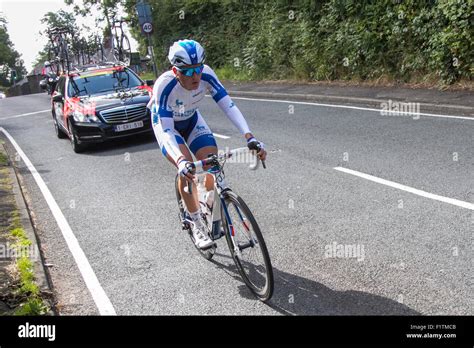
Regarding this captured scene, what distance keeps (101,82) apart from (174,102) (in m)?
8.91

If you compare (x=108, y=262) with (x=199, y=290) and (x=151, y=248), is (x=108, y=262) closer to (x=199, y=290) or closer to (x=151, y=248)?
(x=151, y=248)

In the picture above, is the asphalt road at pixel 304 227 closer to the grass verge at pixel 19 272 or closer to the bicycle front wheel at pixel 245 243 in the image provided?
the bicycle front wheel at pixel 245 243

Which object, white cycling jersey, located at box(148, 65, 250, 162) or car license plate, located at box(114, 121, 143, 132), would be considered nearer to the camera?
white cycling jersey, located at box(148, 65, 250, 162)

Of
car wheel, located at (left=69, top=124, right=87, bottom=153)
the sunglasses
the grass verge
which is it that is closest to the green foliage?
car wheel, located at (left=69, top=124, right=87, bottom=153)

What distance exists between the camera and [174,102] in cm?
568

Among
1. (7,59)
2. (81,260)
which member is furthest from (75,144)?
(7,59)

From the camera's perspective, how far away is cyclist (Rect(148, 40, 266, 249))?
5078 mm

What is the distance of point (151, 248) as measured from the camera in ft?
21.1

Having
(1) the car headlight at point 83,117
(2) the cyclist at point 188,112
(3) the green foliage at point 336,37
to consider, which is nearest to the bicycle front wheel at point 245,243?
(2) the cyclist at point 188,112

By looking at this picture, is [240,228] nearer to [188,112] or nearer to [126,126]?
[188,112]

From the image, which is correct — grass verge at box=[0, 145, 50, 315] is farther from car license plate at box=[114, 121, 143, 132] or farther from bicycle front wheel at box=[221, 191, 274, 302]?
car license plate at box=[114, 121, 143, 132]

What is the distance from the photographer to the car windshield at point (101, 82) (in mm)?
13805

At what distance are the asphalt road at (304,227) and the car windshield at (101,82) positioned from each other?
2.36 m

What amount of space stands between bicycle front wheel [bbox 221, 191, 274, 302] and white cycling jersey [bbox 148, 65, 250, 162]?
764 millimetres
